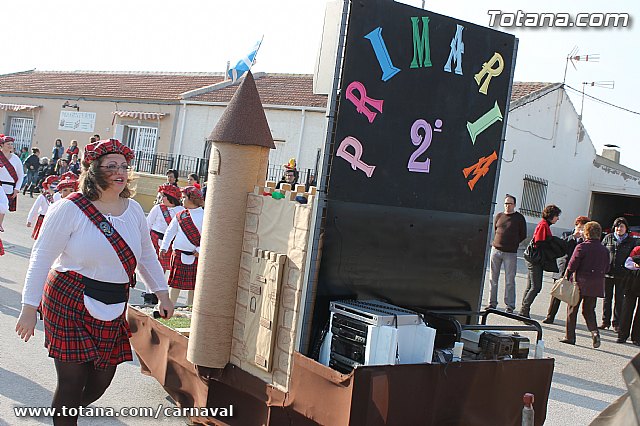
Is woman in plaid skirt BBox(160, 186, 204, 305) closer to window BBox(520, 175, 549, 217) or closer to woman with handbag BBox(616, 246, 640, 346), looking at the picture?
woman with handbag BBox(616, 246, 640, 346)

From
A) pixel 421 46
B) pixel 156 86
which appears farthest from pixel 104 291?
pixel 156 86

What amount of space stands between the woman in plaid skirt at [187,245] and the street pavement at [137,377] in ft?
4.40

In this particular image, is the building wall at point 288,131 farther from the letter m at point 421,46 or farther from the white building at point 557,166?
the letter m at point 421,46

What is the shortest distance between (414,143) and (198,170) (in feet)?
69.0

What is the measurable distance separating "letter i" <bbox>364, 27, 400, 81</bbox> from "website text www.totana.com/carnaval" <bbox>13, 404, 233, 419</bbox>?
238 cm

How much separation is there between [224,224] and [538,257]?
7.75 meters

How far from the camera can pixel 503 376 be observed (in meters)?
4.22

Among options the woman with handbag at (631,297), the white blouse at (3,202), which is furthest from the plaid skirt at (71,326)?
the woman with handbag at (631,297)

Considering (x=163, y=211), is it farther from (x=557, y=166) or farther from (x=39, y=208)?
(x=557, y=166)

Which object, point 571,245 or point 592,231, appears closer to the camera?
point 592,231

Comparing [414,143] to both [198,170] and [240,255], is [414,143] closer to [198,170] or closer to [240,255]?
[240,255]

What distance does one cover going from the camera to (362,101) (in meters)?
4.20

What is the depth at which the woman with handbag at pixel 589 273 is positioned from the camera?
30.8 feet

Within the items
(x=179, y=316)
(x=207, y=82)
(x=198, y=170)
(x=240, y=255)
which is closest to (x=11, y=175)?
(x=179, y=316)
